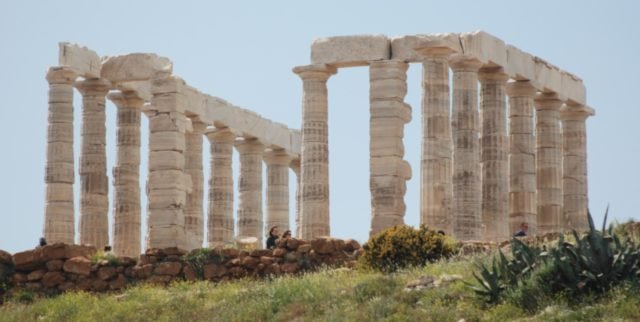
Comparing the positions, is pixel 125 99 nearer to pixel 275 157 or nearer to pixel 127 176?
pixel 127 176

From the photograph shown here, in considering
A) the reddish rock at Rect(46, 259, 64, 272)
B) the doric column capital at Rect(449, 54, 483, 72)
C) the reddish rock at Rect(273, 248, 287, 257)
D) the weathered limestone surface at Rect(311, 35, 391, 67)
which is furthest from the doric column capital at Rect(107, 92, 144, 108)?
the reddish rock at Rect(273, 248, 287, 257)

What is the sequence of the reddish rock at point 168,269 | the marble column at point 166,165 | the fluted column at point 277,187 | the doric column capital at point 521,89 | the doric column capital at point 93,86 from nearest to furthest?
the reddish rock at point 168,269 → the marble column at point 166,165 → the doric column capital at point 93,86 → the doric column capital at point 521,89 → the fluted column at point 277,187

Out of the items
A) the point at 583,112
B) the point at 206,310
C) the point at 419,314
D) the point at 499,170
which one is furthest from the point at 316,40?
the point at 419,314

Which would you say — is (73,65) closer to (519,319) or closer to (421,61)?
(421,61)

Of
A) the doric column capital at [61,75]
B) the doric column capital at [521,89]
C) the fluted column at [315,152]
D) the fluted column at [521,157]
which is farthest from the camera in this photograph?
the fluted column at [521,157]

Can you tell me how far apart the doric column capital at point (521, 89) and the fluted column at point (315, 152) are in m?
7.13

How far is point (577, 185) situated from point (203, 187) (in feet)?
46.5

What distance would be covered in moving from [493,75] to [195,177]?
1314 centimetres

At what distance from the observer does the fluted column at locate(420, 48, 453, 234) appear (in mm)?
62000

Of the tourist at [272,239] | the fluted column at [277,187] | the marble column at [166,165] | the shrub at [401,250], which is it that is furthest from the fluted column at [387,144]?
the fluted column at [277,187]

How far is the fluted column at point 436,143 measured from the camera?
6200cm

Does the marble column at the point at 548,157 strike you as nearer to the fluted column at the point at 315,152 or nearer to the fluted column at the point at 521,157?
the fluted column at the point at 521,157

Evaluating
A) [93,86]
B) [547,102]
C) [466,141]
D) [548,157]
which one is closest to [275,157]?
[548,157]

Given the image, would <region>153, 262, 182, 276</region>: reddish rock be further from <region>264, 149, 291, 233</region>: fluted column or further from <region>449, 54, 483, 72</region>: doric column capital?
<region>264, 149, 291, 233</region>: fluted column
